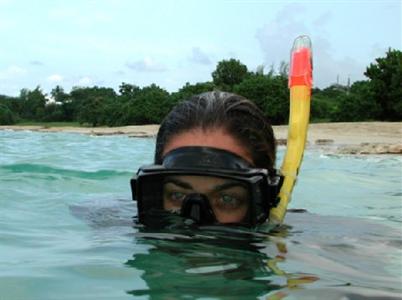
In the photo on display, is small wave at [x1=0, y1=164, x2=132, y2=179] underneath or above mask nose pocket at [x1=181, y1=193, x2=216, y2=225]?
underneath

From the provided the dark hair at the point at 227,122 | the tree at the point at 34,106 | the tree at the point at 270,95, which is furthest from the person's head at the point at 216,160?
the tree at the point at 34,106

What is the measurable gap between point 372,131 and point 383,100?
26.1 feet

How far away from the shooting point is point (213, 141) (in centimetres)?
249

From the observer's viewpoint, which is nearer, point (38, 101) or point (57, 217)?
point (57, 217)

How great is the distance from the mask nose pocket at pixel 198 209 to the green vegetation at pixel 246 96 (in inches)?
46.1

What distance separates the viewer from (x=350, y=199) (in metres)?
5.89

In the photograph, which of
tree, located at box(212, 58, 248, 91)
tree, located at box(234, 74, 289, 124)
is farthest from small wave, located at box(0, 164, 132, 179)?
tree, located at box(212, 58, 248, 91)

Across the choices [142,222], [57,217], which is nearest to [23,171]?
[57,217]

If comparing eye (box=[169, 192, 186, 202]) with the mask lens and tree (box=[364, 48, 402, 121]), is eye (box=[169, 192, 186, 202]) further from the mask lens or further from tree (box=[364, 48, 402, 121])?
tree (box=[364, 48, 402, 121])

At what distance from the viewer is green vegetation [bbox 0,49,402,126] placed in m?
26.9

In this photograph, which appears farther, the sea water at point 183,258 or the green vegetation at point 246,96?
the green vegetation at point 246,96

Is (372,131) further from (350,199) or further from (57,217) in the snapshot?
(57,217)

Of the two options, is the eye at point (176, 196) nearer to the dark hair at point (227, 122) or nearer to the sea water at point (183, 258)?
the sea water at point (183, 258)

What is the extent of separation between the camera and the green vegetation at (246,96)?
26875mm
